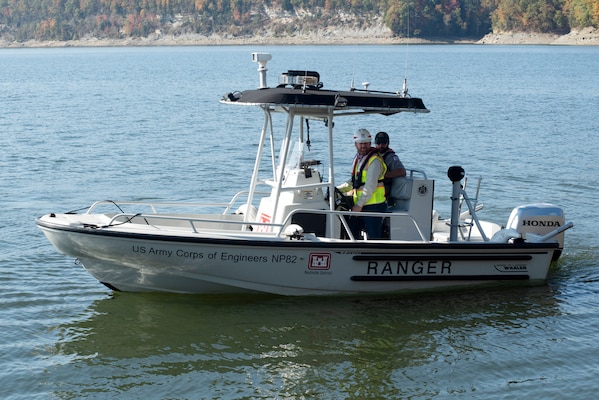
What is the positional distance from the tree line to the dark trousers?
98.1 meters

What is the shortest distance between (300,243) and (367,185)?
3.95 ft

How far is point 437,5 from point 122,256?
114144mm

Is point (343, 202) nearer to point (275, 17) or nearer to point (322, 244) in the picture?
point (322, 244)

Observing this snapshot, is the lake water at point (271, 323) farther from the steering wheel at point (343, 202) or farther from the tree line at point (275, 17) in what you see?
the tree line at point (275, 17)

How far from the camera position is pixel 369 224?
11.5 meters

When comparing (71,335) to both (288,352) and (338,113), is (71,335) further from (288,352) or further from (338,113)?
(338,113)

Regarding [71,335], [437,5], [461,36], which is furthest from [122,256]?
[461,36]

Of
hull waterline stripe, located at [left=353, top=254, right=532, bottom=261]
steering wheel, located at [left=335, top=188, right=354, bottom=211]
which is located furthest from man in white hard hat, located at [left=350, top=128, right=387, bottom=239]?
hull waterline stripe, located at [left=353, top=254, right=532, bottom=261]

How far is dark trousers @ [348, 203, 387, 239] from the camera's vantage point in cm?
1148

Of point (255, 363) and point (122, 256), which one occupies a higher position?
point (122, 256)

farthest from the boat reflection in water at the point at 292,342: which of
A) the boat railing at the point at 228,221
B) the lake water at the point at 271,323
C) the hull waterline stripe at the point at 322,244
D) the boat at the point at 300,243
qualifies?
the boat railing at the point at 228,221

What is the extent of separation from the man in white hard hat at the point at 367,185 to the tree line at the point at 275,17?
98045 mm

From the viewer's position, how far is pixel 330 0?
14575 centimetres

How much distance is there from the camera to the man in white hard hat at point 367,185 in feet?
37.3
